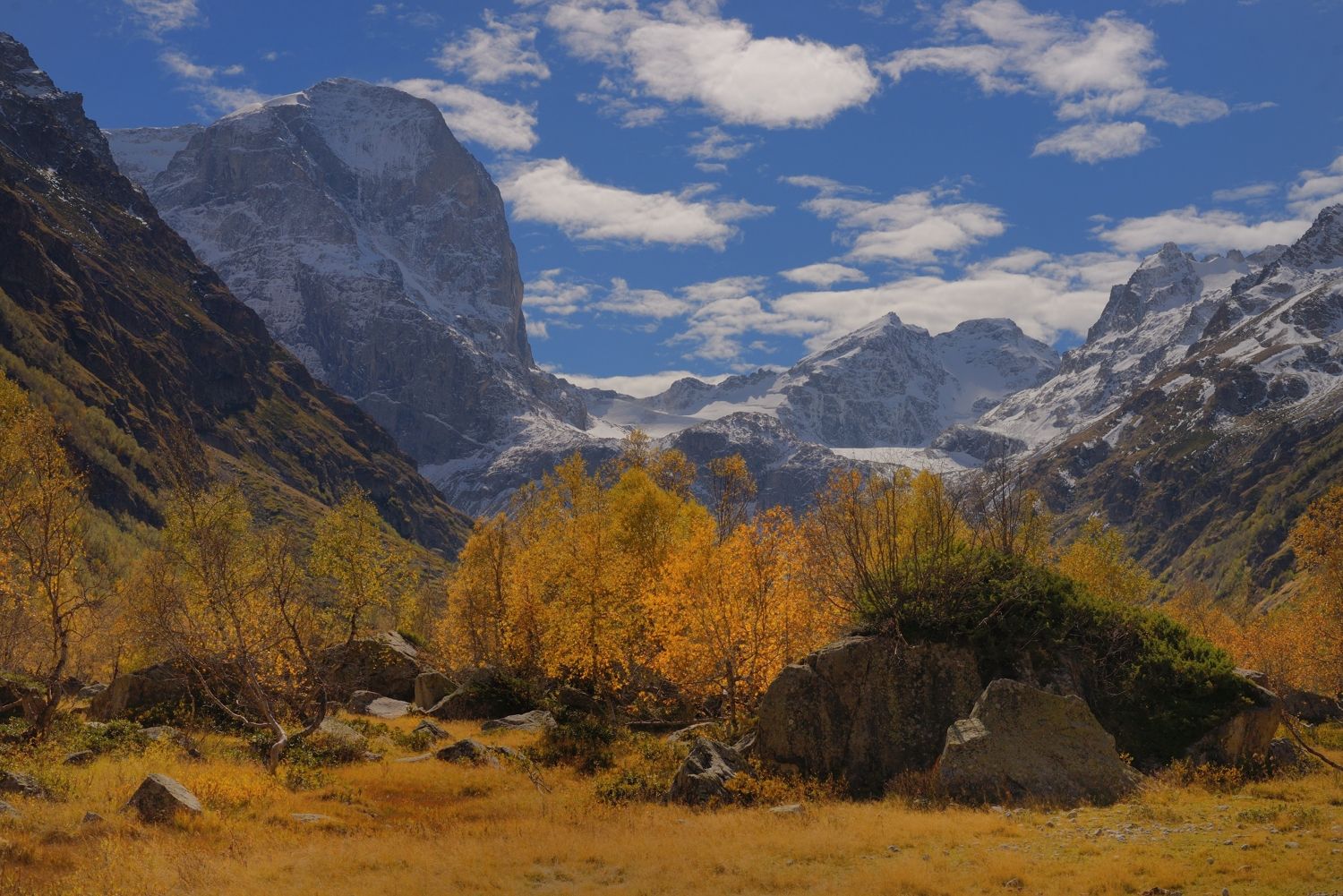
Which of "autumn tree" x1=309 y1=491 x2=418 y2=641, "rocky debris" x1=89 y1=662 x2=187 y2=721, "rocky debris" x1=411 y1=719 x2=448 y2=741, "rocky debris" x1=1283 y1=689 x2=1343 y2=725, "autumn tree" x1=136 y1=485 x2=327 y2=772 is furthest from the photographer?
"autumn tree" x1=309 y1=491 x2=418 y2=641

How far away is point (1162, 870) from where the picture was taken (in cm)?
1838

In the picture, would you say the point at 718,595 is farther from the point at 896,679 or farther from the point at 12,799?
the point at 12,799

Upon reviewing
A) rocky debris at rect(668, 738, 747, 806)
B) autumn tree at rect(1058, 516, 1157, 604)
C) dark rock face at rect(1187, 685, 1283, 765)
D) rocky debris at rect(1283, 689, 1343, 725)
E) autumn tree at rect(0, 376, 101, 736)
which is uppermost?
autumn tree at rect(0, 376, 101, 736)

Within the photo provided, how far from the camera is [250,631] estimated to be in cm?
3916

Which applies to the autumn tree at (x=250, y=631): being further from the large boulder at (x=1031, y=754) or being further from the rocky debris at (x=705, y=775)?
the large boulder at (x=1031, y=754)

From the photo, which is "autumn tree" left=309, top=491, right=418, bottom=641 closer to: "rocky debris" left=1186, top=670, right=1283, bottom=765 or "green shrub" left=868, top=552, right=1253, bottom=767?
"green shrub" left=868, top=552, right=1253, bottom=767

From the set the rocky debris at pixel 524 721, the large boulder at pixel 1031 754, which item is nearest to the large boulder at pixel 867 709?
the large boulder at pixel 1031 754

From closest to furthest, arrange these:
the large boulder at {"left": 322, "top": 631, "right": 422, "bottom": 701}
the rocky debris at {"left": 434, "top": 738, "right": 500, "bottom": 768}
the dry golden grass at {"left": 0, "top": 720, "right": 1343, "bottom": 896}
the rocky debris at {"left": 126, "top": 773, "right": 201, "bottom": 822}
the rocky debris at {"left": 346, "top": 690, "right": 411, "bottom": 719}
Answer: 1. the dry golden grass at {"left": 0, "top": 720, "right": 1343, "bottom": 896}
2. the rocky debris at {"left": 126, "top": 773, "right": 201, "bottom": 822}
3. the rocky debris at {"left": 434, "top": 738, "right": 500, "bottom": 768}
4. the rocky debris at {"left": 346, "top": 690, "right": 411, "bottom": 719}
5. the large boulder at {"left": 322, "top": 631, "right": 422, "bottom": 701}

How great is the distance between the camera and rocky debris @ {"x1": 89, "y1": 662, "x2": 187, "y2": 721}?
41719mm

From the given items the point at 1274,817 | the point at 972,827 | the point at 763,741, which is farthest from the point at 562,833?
the point at 1274,817

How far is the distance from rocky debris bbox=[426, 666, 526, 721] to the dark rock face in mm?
31073

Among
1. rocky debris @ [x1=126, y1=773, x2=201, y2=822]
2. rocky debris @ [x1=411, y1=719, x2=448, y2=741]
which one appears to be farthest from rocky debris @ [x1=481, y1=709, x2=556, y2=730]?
rocky debris @ [x1=126, y1=773, x2=201, y2=822]

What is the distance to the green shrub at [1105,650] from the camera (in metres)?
29.2

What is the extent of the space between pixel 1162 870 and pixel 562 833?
1447cm
